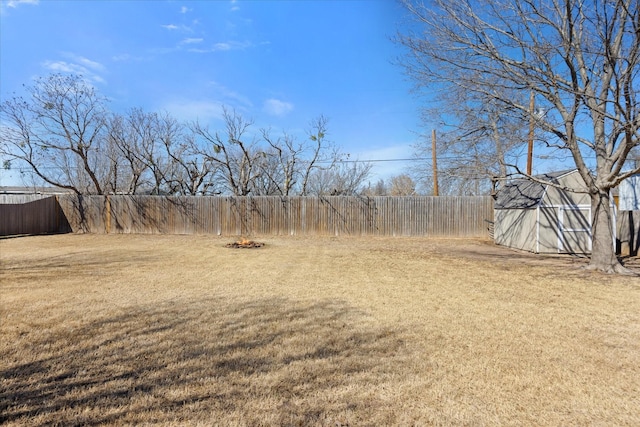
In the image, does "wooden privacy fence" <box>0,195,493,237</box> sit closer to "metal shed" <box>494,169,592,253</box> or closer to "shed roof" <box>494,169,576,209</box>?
"shed roof" <box>494,169,576,209</box>

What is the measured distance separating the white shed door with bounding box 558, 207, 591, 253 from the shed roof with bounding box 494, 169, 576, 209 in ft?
2.97

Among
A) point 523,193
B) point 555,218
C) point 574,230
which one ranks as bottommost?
point 574,230

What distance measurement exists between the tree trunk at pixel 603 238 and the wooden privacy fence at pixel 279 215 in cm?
764

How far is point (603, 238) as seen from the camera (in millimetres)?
7445

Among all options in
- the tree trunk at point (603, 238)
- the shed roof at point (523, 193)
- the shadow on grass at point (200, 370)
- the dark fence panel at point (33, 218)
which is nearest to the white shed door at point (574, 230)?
the shed roof at point (523, 193)

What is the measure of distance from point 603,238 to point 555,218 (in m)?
3.56

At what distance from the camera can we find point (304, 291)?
5246mm

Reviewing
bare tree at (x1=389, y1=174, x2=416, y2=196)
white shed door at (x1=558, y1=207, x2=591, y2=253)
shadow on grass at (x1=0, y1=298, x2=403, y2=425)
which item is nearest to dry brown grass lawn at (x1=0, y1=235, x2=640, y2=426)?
shadow on grass at (x1=0, y1=298, x2=403, y2=425)

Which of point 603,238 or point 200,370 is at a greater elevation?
point 603,238

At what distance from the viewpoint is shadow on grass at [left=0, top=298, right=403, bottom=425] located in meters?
2.05

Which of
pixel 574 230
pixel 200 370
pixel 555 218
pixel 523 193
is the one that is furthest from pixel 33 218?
pixel 574 230

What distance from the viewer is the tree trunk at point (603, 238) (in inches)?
288

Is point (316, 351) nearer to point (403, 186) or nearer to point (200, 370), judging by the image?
point (200, 370)

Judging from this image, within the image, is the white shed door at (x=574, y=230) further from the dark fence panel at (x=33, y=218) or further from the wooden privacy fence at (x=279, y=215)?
the dark fence panel at (x=33, y=218)
